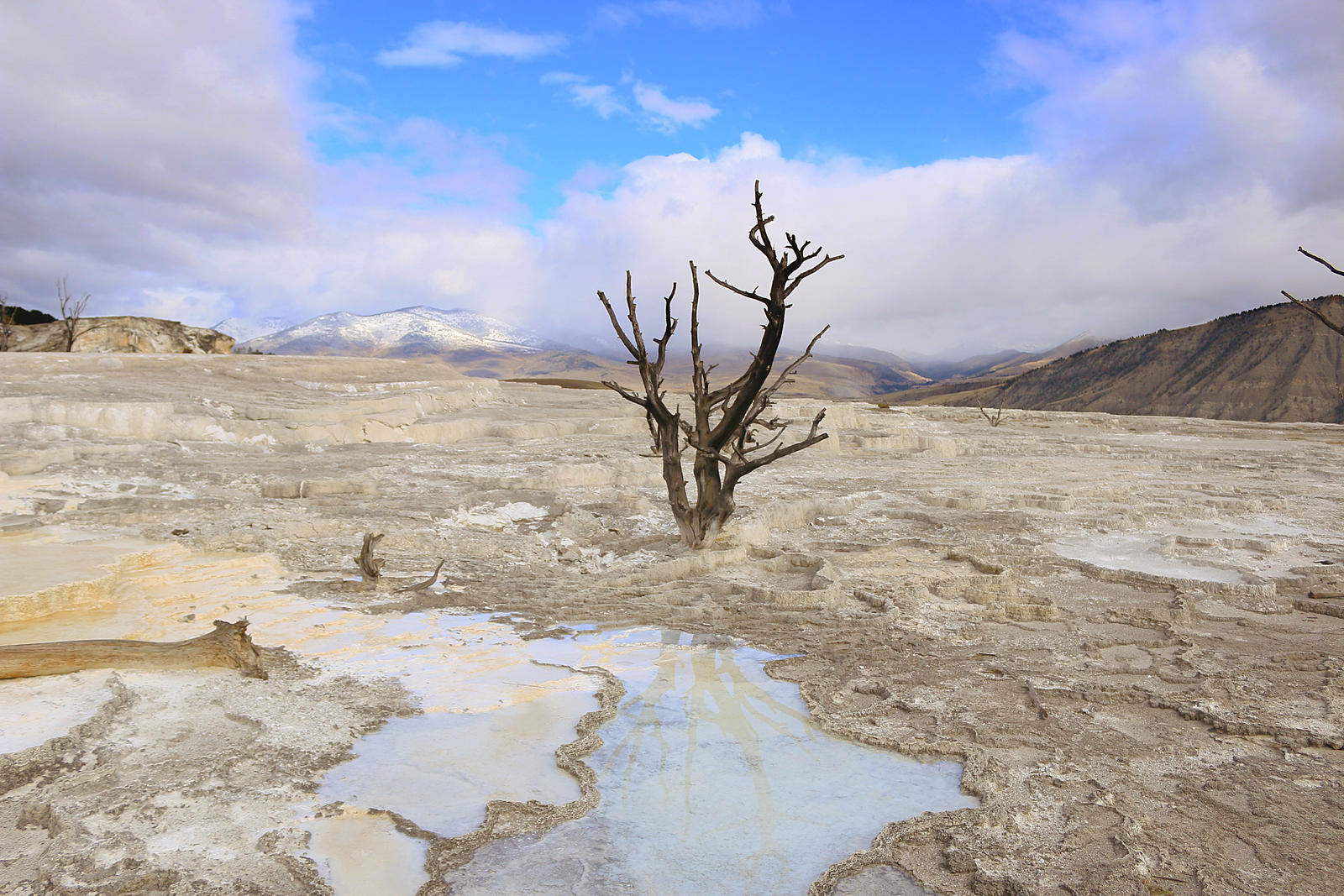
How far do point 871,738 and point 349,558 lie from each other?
5425 mm

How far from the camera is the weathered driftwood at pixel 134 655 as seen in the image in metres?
3.81

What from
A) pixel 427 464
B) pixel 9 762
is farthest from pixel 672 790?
pixel 427 464

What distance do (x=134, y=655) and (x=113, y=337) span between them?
33.3 metres

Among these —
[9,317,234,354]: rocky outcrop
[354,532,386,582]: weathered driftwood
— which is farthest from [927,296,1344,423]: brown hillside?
[9,317,234,354]: rocky outcrop

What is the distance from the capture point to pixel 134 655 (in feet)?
13.3

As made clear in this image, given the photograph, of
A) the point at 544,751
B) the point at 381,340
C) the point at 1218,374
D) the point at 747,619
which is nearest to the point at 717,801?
the point at 544,751

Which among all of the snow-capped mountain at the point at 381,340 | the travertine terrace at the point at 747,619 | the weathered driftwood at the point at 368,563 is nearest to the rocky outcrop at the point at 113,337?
the travertine terrace at the point at 747,619

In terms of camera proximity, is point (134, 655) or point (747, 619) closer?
point (134, 655)

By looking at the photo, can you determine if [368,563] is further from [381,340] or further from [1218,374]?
[381,340]

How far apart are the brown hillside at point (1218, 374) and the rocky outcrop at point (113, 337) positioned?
68.2 metres

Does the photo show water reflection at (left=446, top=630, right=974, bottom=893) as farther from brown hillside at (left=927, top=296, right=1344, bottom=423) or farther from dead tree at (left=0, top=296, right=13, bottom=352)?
brown hillside at (left=927, top=296, right=1344, bottom=423)

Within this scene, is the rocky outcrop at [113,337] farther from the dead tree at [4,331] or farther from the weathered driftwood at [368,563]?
the weathered driftwood at [368,563]

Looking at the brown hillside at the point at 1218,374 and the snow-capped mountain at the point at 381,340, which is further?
the snow-capped mountain at the point at 381,340

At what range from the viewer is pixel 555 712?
3.99 meters
